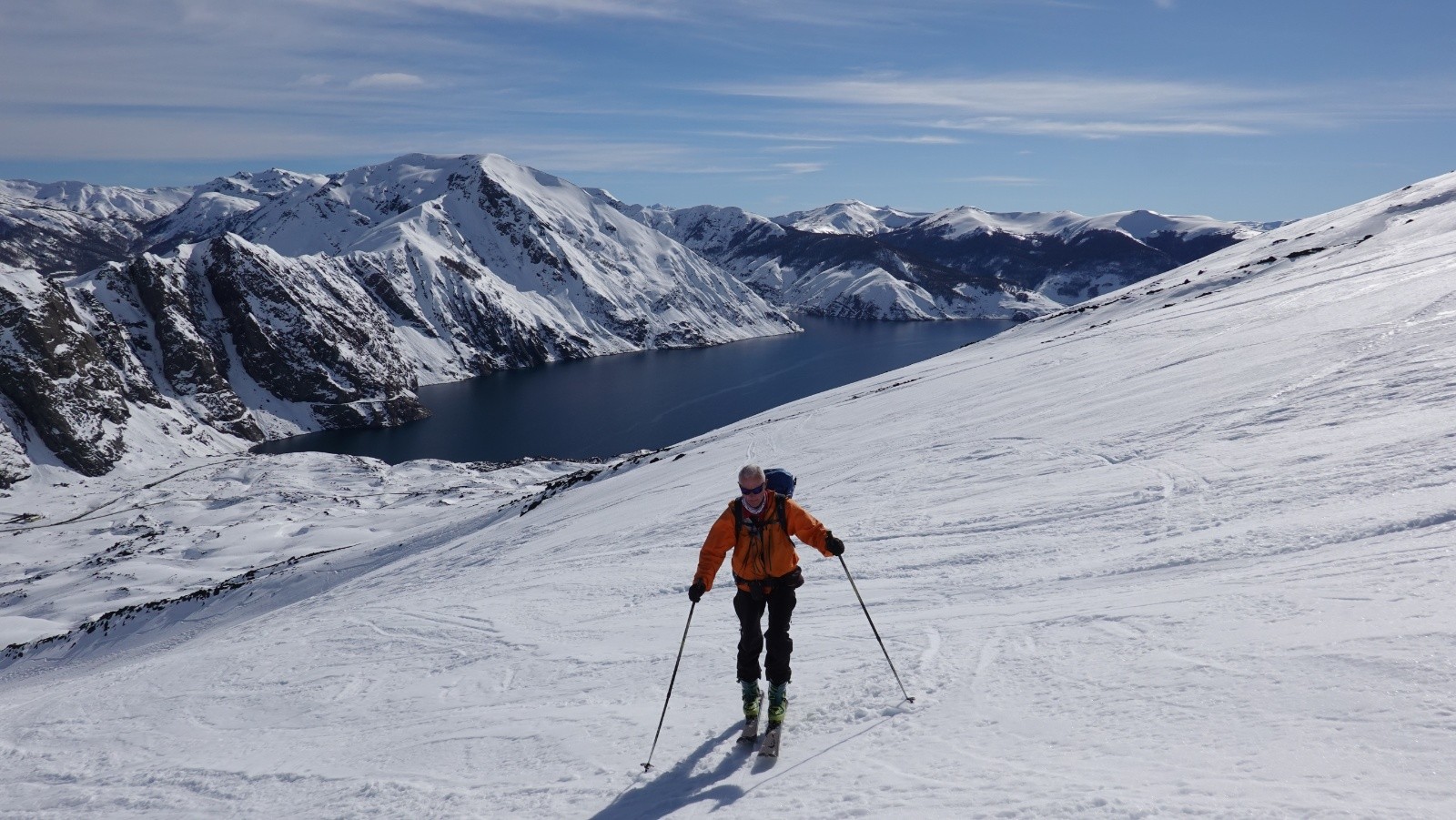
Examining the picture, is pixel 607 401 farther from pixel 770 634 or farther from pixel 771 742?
pixel 771 742

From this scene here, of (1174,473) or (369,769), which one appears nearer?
(369,769)

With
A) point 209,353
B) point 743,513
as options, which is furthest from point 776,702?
point 209,353

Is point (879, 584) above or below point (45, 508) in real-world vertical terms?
above

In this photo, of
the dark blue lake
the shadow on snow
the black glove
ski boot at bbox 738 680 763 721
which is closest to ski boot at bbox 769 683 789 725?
ski boot at bbox 738 680 763 721

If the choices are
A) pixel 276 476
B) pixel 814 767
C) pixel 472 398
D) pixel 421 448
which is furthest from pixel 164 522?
pixel 472 398

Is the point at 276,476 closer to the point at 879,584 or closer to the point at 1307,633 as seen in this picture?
the point at 879,584

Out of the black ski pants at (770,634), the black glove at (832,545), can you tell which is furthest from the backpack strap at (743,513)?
the black ski pants at (770,634)
